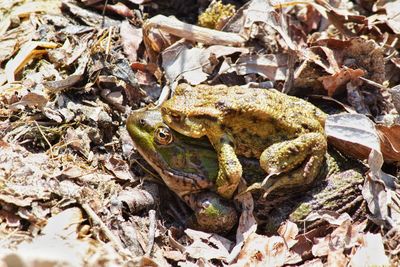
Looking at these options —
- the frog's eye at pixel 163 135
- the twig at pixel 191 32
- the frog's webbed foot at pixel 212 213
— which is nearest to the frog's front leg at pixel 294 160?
the frog's webbed foot at pixel 212 213

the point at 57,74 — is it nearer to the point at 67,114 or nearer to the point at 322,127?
the point at 67,114

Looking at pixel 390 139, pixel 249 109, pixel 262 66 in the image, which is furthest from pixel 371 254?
pixel 262 66

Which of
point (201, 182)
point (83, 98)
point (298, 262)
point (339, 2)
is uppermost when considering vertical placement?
point (339, 2)

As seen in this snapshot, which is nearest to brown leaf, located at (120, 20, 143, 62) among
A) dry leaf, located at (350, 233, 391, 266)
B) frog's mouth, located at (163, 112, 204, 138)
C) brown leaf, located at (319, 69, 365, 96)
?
frog's mouth, located at (163, 112, 204, 138)

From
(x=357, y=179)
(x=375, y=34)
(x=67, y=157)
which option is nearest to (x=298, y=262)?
(x=357, y=179)

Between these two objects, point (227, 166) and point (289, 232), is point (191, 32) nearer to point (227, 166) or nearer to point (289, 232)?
point (227, 166)

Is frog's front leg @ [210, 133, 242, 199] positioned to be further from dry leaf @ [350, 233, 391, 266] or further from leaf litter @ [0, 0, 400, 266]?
dry leaf @ [350, 233, 391, 266]

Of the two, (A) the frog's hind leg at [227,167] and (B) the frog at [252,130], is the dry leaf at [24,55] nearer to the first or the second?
(B) the frog at [252,130]
